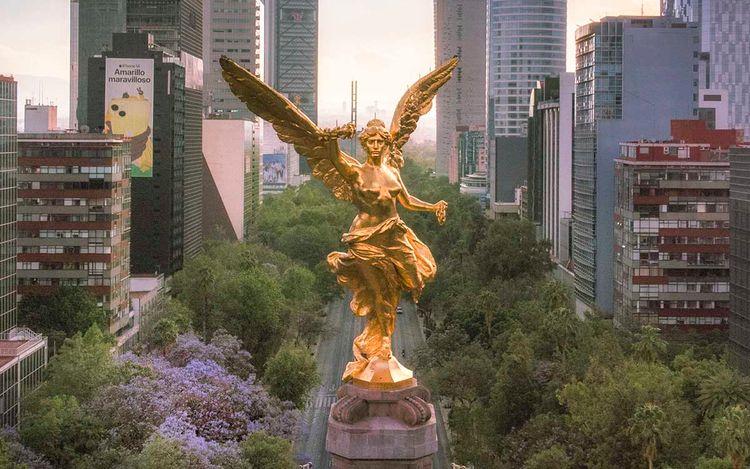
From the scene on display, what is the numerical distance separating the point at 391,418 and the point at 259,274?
59.5 meters

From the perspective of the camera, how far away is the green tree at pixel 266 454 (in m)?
53.1

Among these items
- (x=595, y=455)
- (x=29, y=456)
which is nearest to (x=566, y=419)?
(x=595, y=455)

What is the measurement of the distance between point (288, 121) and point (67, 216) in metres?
58.8

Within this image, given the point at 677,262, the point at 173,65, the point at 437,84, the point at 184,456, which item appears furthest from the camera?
the point at 173,65

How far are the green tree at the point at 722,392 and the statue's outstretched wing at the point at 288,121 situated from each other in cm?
3100

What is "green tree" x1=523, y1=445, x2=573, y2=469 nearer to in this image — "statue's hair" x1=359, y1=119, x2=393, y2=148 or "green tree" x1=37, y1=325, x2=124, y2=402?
A: "green tree" x1=37, y1=325, x2=124, y2=402

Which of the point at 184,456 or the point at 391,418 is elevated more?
the point at 391,418

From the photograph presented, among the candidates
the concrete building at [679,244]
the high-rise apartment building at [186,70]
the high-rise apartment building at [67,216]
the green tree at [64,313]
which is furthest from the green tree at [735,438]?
the high-rise apartment building at [186,70]

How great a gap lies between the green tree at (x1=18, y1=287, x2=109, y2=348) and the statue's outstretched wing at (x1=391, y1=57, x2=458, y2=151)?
5186cm

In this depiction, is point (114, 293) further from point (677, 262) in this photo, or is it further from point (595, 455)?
point (595, 455)

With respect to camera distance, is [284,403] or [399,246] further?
[284,403]

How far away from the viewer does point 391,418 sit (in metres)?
35.5

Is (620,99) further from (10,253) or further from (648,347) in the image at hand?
(10,253)

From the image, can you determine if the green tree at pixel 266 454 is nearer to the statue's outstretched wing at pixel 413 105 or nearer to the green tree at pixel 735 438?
the green tree at pixel 735 438
